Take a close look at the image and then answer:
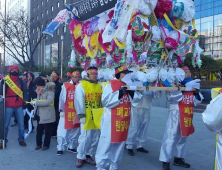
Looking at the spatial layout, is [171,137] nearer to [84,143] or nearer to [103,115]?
[103,115]

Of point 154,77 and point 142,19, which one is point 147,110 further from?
point 142,19

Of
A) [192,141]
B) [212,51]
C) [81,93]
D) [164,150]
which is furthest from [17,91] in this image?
[212,51]

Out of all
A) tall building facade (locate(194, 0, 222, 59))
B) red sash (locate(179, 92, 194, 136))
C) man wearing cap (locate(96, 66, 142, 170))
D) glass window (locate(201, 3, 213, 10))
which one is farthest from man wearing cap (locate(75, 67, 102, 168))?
glass window (locate(201, 3, 213, 10))

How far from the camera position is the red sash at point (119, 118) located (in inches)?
155

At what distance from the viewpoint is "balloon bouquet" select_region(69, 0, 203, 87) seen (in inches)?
164

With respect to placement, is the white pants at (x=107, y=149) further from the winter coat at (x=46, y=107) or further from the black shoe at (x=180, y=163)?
the winter coat at (x=46, y=107)

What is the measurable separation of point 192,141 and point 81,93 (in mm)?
3549

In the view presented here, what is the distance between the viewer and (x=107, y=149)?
401cm

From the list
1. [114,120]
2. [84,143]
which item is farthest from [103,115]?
[84,143]

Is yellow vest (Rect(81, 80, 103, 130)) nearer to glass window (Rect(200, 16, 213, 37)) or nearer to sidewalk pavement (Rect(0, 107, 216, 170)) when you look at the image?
sidewalk pavement (Rect(0, 107, 216, 170))

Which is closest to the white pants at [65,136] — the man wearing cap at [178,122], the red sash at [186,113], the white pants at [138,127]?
the white pants at [138,127]

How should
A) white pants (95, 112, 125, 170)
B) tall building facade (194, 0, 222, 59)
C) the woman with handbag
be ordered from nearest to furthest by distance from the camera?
white pants (95, 112, 125, 170) → the woman with handbag → tall building facade (194, 0, 222, 59)

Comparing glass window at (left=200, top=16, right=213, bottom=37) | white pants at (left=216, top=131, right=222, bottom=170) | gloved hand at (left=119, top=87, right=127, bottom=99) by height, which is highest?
glass window at (left=200, top=16, right=213, bottom=37)

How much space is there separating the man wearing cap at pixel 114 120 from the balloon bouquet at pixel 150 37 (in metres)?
0.38
